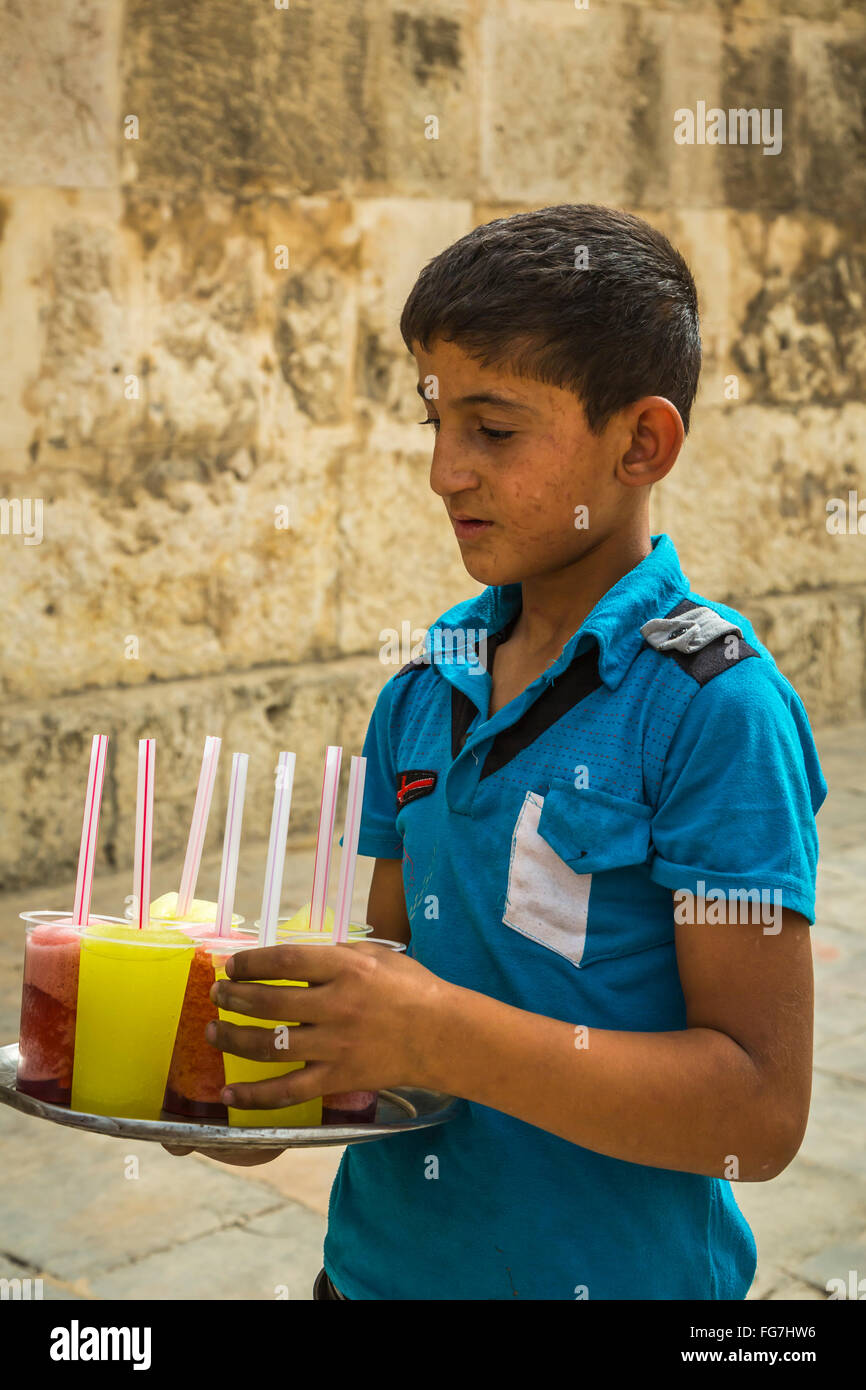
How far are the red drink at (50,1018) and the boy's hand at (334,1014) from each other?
26cm

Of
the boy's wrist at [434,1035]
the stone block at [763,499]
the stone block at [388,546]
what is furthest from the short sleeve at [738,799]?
the stone block at [763,499]

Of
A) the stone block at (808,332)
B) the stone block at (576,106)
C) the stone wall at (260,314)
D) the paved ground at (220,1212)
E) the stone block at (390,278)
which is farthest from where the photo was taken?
the stone block at (808,332)

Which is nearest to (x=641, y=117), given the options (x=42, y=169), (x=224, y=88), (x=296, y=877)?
(x=224, y=88)

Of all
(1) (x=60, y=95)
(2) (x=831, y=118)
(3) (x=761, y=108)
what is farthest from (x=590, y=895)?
(2) (x=831, y=118)

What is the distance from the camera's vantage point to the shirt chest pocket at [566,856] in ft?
3.71

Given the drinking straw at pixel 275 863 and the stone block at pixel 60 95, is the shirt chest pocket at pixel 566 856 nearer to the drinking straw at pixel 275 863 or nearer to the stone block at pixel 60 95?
the drinking straw at pixel 275 863

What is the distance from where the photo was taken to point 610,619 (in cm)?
120

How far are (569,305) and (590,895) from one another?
1.47ft

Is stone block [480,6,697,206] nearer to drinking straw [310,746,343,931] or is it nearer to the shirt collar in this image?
the shirt collar

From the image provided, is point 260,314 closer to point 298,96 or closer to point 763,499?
point 298,96

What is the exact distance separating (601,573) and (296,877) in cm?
317

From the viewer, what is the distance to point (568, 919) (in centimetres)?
116

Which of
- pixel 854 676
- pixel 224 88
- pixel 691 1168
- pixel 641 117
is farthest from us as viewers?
pixel 854 676

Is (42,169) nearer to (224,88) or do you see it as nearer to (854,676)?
(224,88)
